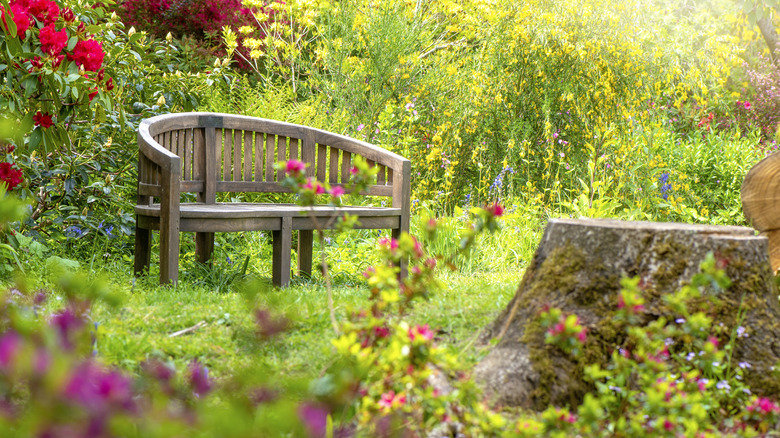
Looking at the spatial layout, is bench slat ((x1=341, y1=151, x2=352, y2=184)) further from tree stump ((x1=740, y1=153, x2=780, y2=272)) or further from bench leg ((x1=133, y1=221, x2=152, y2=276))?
tree stump ((x1=740, y1=153, x2=780, y2=272))

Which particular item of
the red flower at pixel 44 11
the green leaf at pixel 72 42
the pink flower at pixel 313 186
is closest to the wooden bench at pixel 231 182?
the green leaf at pixel 72 42

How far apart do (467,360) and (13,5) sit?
280cm

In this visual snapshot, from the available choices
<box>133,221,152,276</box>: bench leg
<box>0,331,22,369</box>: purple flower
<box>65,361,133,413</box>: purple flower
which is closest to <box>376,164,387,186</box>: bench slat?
<box>133,221,152,276</box>: bench leg

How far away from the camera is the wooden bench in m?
3.70

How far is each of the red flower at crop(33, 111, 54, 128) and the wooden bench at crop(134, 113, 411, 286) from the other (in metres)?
0.44

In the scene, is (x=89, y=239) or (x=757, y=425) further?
(x=89, y=239)

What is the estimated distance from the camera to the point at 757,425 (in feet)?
6.44

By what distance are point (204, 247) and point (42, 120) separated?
1.29 metres

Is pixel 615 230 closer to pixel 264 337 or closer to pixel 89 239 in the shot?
pixel 264 337

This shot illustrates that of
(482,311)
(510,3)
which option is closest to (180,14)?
(510,3)

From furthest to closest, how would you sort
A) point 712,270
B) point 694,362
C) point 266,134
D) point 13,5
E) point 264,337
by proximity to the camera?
1. point 266,134
2. point 13,5
3. point 694,362
4. point 712,270
5. point 264,337

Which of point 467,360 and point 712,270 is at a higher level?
point 712,270

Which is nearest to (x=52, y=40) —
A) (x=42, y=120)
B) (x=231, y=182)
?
(x=42, y=120)

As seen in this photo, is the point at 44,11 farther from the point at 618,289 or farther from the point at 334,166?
the point at 618,289
